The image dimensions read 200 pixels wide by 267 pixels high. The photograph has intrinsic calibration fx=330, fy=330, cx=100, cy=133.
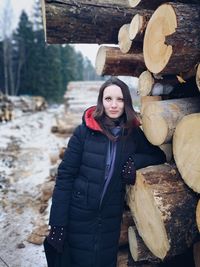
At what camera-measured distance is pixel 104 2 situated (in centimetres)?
314

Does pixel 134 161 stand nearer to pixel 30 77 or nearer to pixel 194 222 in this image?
pixel 194 222

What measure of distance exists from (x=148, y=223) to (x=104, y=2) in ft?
6.80

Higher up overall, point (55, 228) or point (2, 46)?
point (2, 46)

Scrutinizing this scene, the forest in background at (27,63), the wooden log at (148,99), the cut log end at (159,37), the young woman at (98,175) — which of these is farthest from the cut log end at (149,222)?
the forest in background at (27,63)

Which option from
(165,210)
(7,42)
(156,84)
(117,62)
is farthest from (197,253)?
(7,42)

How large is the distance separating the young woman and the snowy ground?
3.14 feet

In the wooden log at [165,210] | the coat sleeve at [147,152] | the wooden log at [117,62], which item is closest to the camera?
the wooden log at [165,210]

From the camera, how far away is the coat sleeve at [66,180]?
2.46 metres

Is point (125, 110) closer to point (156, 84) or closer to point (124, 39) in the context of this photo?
point (156, 84)

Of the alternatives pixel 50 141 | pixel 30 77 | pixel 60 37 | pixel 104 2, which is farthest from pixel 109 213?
pixel 30 77

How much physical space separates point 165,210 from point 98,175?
1.79 feet

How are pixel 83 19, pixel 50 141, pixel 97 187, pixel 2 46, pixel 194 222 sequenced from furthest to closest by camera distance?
pixel 2 46 < pixel 50 141 < pixel 83 19 < pixel 97 187 < pixel 194 222

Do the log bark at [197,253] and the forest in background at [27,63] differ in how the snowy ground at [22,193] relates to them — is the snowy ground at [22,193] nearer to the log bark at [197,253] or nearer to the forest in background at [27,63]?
the log bark at [197,253]

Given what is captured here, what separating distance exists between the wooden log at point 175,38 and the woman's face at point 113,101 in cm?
32
